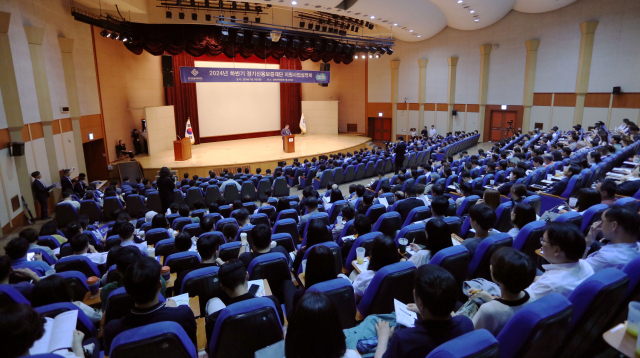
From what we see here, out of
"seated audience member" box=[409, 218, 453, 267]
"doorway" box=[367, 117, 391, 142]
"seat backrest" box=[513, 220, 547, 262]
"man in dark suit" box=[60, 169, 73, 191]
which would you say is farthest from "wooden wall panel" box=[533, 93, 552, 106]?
"man in dark suit" box=[60, 169, 73, 191]

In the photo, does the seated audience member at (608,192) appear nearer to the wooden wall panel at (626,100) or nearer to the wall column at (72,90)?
the wooden wall panel at (626,100)

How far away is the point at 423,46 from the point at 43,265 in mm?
20166

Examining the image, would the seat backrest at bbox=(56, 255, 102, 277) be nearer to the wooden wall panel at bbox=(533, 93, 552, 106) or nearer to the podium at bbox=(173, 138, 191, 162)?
the podium at bbox=(173, 138, 191, 162)

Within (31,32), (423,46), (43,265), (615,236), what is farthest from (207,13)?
(615,236)

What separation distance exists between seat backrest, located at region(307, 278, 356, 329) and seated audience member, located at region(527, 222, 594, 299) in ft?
4.01

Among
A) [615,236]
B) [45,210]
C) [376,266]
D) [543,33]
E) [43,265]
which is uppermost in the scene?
[543,33]

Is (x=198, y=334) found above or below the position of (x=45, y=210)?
above

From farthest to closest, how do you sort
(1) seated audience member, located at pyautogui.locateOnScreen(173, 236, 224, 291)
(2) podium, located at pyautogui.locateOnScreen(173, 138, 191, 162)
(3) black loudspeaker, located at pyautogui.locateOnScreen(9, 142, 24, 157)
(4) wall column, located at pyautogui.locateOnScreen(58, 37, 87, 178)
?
(2) podium, located at pyautogui.locateOnScreen(173, 138, 191, 162) < (4) wall column, located at pyautogui.locateOnScreen(58, 37, 87, 178) < (3) black loudspeaker, located at pyautogui.locateOnScreen(9, 142, 24, 157) < (1) seated audience member, located at pyautogui.locateOnScreen(173, 236, 224, 291)

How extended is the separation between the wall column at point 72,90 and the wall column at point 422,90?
1627cm

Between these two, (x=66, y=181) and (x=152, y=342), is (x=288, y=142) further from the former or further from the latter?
(x=152, y=342)

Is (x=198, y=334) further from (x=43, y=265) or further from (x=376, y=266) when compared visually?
(x=43, y=265)

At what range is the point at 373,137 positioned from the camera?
2317 centimetres

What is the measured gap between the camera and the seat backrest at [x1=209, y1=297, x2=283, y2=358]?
198cm

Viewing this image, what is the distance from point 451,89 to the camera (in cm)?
1912
